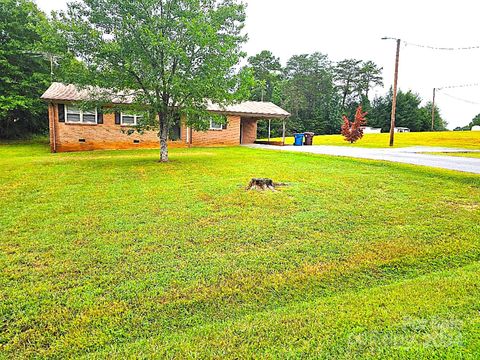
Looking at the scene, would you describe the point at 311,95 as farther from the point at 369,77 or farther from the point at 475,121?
the point at 475,121

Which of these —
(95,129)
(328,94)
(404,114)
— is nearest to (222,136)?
(95,129)

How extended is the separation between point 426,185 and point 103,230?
6780 mm

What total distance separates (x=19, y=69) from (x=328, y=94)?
42.0 metres

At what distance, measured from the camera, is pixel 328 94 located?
50.4 metres

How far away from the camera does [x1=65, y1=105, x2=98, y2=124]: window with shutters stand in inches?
635

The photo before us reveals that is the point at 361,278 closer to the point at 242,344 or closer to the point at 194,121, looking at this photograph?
the point at 242,344

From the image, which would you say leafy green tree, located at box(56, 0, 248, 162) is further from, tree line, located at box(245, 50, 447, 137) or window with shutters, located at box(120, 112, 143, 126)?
tree line, located at box(245, 50, 447, 137)

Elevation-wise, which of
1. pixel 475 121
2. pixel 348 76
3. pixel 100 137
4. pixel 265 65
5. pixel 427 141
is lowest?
pixel 100 137

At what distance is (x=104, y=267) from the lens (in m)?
3.04

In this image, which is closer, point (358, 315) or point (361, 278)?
point (358, 315)

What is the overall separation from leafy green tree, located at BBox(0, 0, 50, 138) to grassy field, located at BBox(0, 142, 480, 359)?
17843 mm

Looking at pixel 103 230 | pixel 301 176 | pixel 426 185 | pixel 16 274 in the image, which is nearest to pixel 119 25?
pixel 301 176

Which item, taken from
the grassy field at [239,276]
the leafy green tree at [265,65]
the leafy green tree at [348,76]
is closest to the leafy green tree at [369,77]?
the leafy green tree at [348,76]

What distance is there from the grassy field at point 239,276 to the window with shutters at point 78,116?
1168cm
